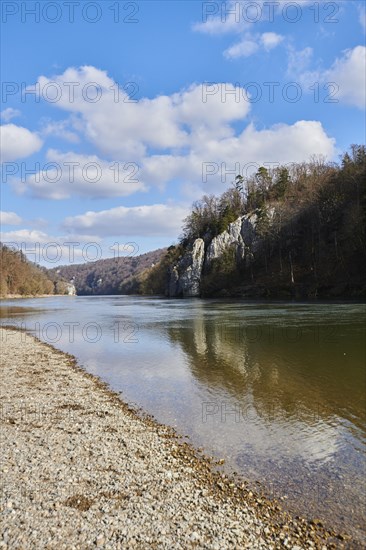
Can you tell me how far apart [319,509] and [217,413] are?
5.97m

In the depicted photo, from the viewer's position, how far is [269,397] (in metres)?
15.2

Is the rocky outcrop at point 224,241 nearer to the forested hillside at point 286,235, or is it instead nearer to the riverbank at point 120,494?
the forested hillside at point 286,235

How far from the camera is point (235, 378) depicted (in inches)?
719

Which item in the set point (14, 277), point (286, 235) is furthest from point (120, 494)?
point (14, 277)

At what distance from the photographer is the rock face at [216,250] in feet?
376

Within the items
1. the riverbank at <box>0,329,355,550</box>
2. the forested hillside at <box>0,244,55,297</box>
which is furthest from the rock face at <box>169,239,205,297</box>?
the riverbank at <box>0,329,355,550</box>

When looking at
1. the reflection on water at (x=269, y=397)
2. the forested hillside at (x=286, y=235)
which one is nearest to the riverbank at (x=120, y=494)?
the reflection on water at (x=269, y=397)

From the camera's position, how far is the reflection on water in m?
9.01

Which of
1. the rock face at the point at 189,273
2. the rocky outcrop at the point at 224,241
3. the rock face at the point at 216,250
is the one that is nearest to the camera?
the rock face at the point at 216,250

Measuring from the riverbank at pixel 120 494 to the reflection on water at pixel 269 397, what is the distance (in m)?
0.90

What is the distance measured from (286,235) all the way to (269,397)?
95858 mm

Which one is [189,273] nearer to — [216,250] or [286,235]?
[216,250]

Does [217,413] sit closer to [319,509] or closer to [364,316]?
[319,509]

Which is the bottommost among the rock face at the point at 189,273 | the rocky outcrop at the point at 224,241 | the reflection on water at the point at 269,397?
the reflection on water at the point at 269,397
